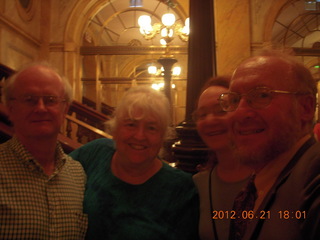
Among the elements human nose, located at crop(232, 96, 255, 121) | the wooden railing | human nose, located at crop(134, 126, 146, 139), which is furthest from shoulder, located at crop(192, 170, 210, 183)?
the wooden railing

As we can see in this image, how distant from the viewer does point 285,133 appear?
1.06m

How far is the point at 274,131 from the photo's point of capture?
3.53ft

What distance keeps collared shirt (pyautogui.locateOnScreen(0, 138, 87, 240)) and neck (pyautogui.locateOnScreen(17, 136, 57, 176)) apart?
1.8 inches

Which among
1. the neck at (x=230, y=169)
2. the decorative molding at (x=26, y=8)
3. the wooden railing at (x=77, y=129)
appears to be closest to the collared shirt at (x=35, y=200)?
the neck at (x=230, y=169)

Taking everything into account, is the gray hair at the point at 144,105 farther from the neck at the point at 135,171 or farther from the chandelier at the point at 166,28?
the chandelier at the point at 166,28

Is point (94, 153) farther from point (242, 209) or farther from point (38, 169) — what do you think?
point (242, 209)

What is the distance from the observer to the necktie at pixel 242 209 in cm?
118

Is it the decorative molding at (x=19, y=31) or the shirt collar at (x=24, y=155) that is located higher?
the decorative molding at (x=19, y=31)

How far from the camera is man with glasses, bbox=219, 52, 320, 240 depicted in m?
0.95

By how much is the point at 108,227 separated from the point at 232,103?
1004mm

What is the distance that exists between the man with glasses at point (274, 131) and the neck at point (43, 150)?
111cm

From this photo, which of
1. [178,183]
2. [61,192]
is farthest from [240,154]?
[61,192]

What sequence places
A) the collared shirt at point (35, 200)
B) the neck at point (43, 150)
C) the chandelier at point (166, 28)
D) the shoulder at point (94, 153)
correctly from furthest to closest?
1. the chandelier at point (166, 28)
2. the shoulder at point (94, 153)
3. the neck at point (43, 150)
4. the collared shirt at point (35, 200)

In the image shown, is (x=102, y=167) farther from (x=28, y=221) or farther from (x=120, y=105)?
(x=28, y=221)
